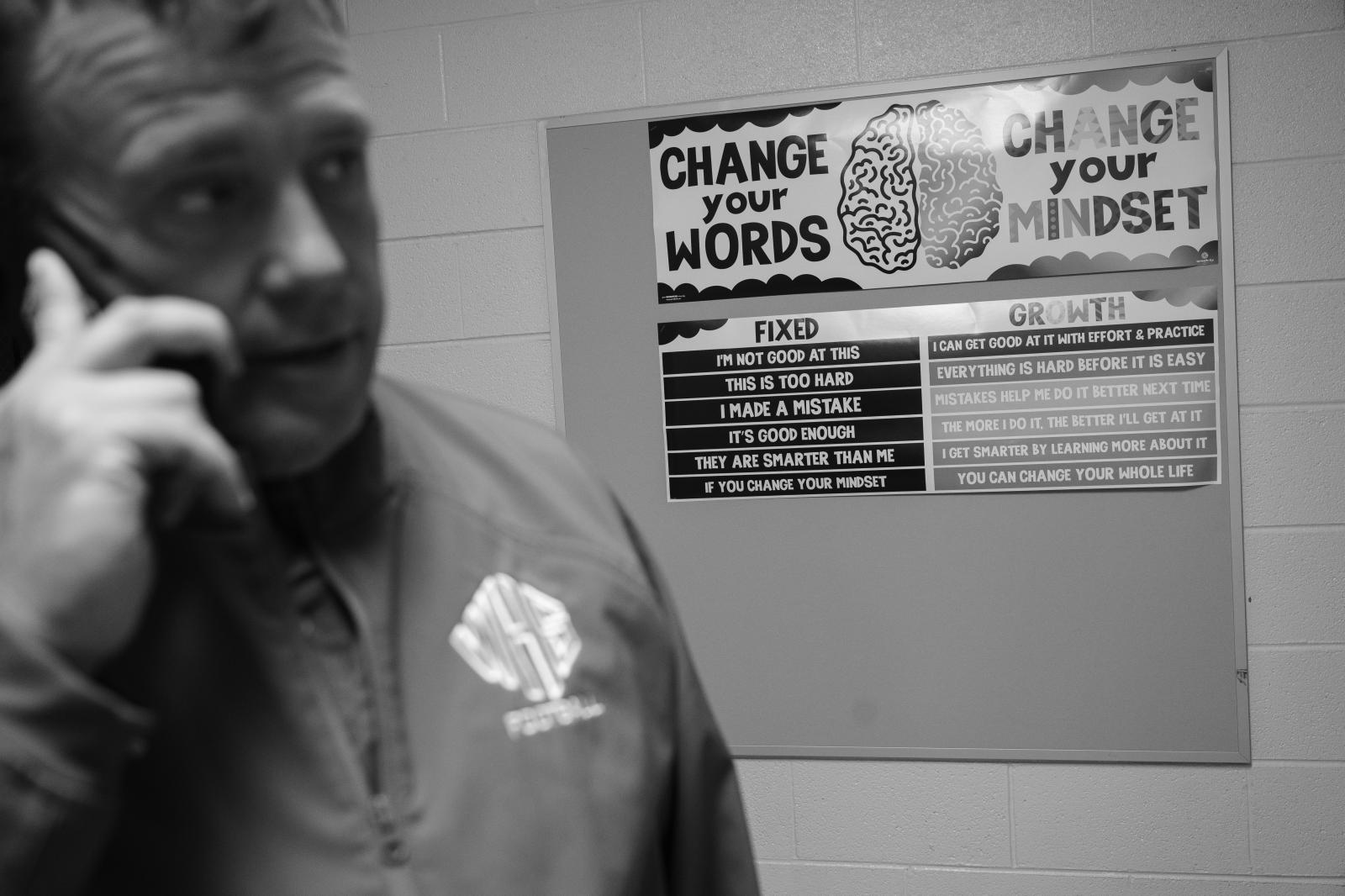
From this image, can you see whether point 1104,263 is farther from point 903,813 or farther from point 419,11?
point 419,11

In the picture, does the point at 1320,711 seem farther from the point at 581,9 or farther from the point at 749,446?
the point at 581,9

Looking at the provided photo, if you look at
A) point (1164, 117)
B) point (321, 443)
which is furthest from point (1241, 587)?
point (321, 443)

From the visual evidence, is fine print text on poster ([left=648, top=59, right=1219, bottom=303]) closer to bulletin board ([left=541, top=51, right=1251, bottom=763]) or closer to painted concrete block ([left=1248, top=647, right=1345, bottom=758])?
bulletin board ([left=541, top=51, right=1251, bottom=763])

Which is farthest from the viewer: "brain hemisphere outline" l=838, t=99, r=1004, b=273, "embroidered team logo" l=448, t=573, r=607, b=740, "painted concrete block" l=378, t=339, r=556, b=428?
"painted concrete block" l=378, t=339, r=556, b=428

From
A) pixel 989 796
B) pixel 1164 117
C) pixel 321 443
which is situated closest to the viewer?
pixel 321 443

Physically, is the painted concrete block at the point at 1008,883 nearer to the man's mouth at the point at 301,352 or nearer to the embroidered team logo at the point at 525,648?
the embroidered team logo at the point at 525,648

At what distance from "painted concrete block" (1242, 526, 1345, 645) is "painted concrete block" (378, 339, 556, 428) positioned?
1500 mm

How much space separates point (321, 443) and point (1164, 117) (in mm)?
2059

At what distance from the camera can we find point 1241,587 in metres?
2.19

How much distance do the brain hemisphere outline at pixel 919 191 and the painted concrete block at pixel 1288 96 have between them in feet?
1.60

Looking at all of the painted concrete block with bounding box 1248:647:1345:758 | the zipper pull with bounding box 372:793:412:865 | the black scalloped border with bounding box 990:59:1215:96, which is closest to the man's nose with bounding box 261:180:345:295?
the zipper pull with bounding box 372:793:412:865

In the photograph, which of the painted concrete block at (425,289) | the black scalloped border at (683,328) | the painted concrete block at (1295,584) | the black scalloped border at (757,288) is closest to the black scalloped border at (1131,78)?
the black scalloped border at (757,288)

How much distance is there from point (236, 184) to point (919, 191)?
75.1 inches

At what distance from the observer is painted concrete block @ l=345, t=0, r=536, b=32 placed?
2.42m
